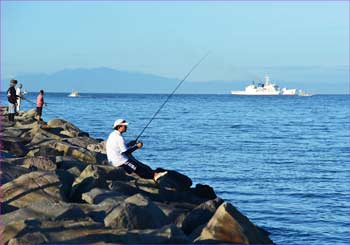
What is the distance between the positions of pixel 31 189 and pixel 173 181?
3.66 meters

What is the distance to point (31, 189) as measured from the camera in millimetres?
9578

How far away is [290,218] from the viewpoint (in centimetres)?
1434

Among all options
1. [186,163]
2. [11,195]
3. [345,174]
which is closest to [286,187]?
[345,174]

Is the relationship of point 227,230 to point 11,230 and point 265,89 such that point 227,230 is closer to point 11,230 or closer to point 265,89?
point 11,230

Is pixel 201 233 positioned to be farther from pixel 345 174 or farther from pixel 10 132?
pixel 345 174

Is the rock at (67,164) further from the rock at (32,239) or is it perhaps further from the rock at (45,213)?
the rock at (32,239)

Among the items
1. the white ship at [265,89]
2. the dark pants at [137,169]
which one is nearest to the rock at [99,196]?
the dark pants at [137,169]

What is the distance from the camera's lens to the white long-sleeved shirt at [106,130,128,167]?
11899mm

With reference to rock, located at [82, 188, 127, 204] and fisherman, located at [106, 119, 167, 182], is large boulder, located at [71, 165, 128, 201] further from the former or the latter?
fisherman, located at [106, 119, 167, 182]

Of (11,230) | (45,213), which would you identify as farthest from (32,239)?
(45,213)

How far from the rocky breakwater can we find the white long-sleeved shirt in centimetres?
31

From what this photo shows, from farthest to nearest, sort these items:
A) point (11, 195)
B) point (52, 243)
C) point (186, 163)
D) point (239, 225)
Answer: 1. point (186, 163)
2. point (11, 195)
3. point (239, 225)
4. point (52, 243)

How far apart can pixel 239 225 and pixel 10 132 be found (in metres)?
12.1

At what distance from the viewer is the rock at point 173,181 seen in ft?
39.1
